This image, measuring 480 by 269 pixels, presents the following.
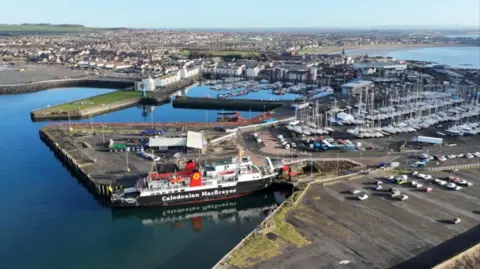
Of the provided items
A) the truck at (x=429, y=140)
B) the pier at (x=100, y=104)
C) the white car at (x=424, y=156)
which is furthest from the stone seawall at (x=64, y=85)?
the white car at (x=424, y=156)

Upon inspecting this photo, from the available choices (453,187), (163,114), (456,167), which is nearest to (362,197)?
(453,187)

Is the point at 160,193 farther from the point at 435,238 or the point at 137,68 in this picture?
the point at 137,68

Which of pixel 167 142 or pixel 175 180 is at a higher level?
pixel 167 142

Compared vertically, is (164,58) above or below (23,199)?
above

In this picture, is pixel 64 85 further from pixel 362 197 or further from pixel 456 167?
pixel 456 167

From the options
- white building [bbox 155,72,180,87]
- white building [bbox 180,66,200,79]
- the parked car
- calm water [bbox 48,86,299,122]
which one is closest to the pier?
white building [bbox 155,72,180,87]

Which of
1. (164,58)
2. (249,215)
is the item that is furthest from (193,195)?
(164,58)
